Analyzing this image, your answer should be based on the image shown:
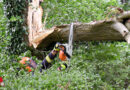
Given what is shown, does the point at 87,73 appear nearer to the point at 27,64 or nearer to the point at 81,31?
the point at 81,31

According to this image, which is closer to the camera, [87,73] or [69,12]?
[87,73]

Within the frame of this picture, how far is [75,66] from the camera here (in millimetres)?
6277

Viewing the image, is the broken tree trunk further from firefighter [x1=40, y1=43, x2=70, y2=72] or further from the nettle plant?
firefighter [x1=40, y1=43, x2=70, y2=72]

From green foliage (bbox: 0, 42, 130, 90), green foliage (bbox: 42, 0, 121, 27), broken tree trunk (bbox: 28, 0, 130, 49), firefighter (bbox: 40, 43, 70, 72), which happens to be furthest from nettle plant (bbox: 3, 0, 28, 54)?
green foliage (bbox: 42, 0, 121, 27)

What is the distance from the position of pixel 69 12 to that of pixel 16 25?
9.47 ft

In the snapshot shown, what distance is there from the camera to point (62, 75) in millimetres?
5410

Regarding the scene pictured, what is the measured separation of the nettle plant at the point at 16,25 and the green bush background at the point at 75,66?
1.2 inches

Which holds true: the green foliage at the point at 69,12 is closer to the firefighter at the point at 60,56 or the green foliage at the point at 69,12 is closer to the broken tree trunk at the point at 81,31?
the broken tree trunk at the point at 81,31

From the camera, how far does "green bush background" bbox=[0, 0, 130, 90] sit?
16.1 ft

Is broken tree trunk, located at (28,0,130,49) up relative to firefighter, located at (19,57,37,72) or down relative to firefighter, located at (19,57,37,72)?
up

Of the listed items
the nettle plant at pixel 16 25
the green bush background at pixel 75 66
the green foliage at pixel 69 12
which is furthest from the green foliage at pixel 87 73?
→ the green foliage at pixel 69 12

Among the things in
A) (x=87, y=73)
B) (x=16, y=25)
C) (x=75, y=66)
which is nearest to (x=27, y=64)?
(x=75, y=66)

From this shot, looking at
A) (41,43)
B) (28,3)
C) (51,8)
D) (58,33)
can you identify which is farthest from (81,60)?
(51,8)

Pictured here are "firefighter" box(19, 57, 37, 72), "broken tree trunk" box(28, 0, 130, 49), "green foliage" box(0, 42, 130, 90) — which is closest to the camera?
"green foliage" box(0, 42, 130, 90)
